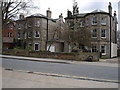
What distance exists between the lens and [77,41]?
23.3m

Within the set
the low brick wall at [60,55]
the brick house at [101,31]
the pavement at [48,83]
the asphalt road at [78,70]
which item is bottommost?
the asphalt road at [78,70]

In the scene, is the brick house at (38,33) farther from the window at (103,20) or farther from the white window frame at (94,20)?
the window at (103,20)

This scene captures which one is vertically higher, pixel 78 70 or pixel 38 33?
pixel 38 33

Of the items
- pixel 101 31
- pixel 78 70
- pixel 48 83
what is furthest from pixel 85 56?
pixel 48 83

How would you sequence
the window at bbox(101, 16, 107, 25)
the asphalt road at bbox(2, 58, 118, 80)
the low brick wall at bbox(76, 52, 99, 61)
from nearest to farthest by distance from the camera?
1. the asphalt road at bbox(2, 58, 118, 80)
2. the low brick wall at bbox(76, 52, 99, 61)
3. the window at bbox(101, 16, 107, 25)

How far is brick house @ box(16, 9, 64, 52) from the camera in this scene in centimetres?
3167

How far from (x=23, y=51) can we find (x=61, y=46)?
45.9 ft


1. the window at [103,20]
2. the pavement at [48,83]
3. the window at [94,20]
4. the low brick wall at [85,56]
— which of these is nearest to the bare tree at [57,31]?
the window at [94,20]

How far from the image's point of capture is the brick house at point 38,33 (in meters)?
31.7

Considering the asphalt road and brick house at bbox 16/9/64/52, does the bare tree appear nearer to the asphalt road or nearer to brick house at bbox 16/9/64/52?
brick house at bbox 16/9/64/52

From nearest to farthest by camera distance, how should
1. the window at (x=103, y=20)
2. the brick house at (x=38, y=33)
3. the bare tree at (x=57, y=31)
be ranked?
the window at (x=103, y=20) < the brick house at (x=38, y=33) < the bare tree at (x=57, y=31)

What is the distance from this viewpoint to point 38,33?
32094mm

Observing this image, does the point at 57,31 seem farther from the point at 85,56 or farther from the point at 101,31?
the point at 85,56

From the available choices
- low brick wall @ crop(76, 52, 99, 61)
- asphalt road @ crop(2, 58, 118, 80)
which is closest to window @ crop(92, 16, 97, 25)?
low brick wall @ crop(76, 52, 99, 61)
